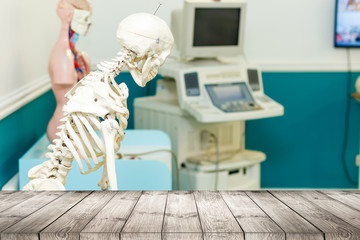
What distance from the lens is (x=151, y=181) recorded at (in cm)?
152

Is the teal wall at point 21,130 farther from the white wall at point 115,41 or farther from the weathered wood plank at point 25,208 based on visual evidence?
the weathered wood plank at point 25,208

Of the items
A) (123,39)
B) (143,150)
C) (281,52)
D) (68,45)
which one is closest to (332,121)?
(281,52)

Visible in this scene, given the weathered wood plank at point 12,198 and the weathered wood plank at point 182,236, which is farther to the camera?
the weathered wood plank at point 12,198

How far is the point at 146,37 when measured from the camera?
1120 millimetres

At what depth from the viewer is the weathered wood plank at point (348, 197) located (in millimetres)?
894

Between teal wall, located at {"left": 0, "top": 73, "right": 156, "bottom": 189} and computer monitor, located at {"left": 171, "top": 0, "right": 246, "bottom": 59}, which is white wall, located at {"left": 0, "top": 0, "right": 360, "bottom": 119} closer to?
teal wall, located at {"left": 0, "top": 73, "right": 156, "bottom": 189}

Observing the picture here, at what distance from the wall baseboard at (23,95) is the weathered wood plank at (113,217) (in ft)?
2.27

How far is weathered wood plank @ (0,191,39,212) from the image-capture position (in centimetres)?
90

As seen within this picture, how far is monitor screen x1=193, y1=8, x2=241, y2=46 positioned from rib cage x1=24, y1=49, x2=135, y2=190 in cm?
141

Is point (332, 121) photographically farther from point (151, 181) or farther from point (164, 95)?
point (151, 181)

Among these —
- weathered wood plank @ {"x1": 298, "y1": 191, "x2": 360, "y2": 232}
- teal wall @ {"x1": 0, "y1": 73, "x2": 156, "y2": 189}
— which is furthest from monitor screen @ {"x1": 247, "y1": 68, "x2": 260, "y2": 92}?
weathered wood plank @ {"x1": 298, "y1": 191, "x2": 360, "y2": 232}

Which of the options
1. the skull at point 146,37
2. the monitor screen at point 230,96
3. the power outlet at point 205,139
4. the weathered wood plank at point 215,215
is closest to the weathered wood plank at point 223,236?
the weathered wood plank at point 215,215

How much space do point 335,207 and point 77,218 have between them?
436mm

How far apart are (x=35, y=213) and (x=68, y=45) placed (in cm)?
85
